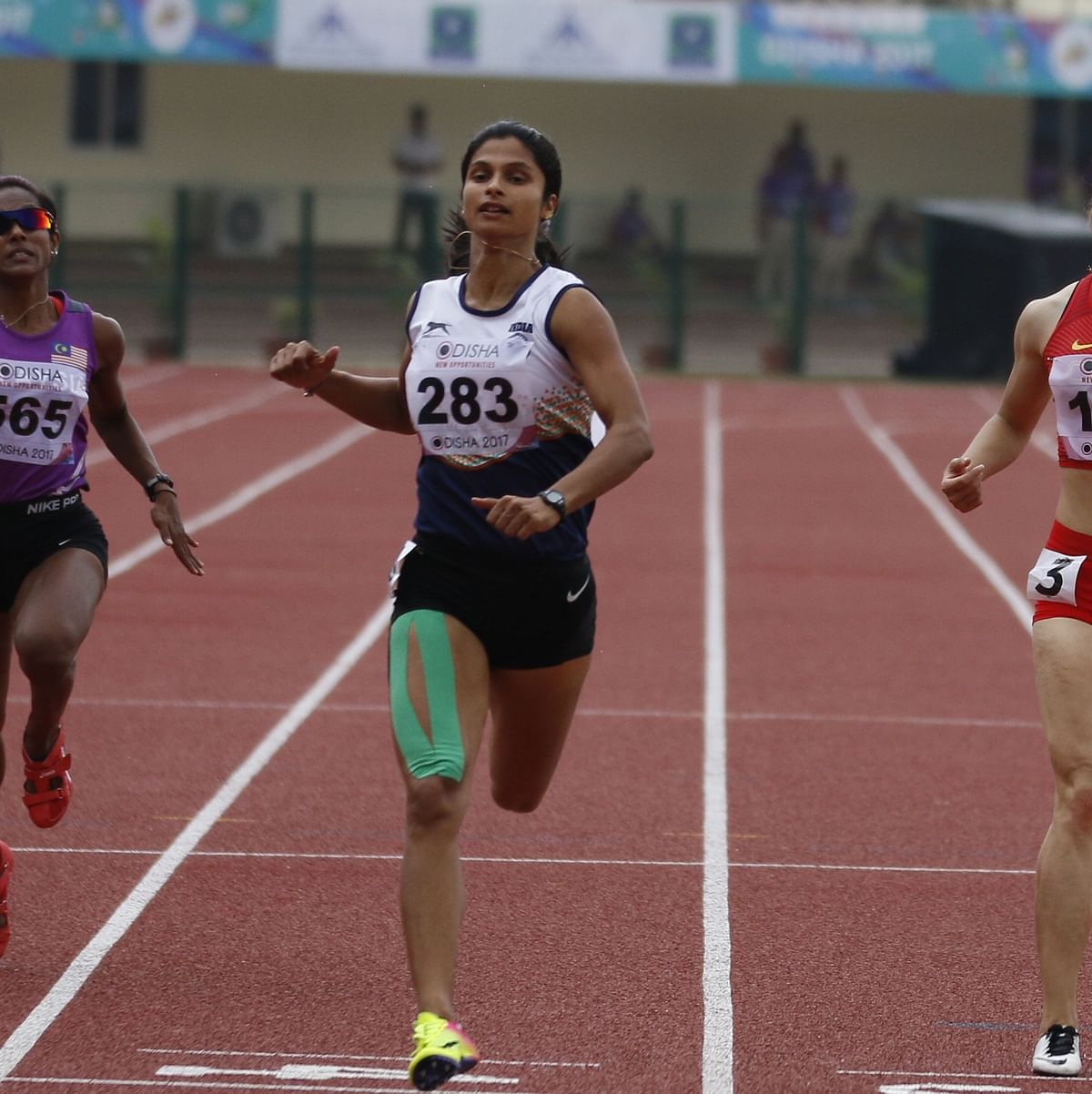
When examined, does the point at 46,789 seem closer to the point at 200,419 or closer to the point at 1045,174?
the point at 200,419

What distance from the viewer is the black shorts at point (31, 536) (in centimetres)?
564

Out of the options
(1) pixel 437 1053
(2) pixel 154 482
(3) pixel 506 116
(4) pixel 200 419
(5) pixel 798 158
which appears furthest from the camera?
(3) pixel 506 116

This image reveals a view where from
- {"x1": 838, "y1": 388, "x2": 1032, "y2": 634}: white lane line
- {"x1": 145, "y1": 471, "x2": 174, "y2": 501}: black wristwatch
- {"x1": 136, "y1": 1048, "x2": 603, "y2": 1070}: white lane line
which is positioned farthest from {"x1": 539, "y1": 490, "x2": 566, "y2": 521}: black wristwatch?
{"x1": 838, "y1": 388, "x2": 1032, "y2": 634}: white lane line

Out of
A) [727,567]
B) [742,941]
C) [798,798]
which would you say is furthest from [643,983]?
[727,567]

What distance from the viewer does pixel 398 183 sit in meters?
31.8

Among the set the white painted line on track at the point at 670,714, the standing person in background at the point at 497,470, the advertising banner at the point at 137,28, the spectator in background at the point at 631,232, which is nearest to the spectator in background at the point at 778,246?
the spectator in background at the point at 631,232

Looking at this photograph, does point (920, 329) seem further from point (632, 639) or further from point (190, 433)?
point (632, 639)

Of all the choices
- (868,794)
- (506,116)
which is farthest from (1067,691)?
(506,116)

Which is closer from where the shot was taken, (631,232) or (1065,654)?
(1065,654)

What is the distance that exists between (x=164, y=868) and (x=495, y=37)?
80.7 ft

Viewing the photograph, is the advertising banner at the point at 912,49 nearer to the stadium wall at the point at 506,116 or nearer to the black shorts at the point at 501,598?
the stadium wall at the point at 506,116

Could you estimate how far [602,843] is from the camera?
6.86 meters

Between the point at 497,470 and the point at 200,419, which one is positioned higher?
the point at 497,470

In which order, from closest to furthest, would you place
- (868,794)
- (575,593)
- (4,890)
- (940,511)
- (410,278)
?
(575,593)
(4,890)
(868,794)
(940,511)
(410,278)
